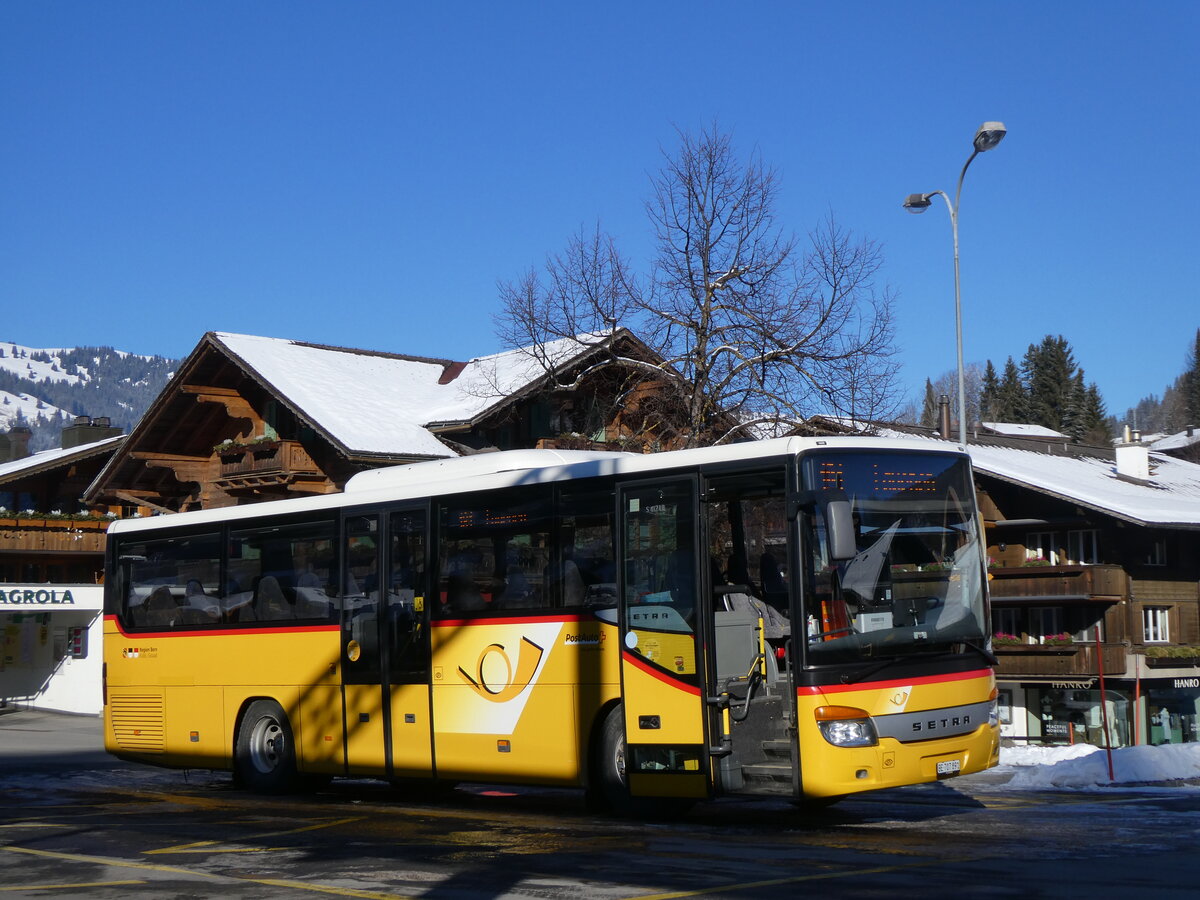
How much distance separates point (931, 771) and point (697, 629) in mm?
2206

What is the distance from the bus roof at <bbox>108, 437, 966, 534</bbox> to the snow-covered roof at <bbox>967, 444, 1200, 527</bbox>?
2166 centimetres

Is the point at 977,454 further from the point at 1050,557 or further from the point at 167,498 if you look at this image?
the point at 167,498

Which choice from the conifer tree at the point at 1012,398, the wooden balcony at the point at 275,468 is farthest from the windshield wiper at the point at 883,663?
the conifer tree at the point at 1012,398

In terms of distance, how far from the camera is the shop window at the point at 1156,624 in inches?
1780

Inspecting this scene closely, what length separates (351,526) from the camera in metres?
15.8

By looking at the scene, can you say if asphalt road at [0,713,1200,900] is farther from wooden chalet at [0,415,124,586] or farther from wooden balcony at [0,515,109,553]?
wooden chalet at [0,415,124,586]

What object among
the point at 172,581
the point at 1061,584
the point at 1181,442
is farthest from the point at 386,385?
the point at 1181,442

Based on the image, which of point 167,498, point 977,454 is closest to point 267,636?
point 167,498

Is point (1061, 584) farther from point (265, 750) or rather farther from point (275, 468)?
point (265, 750)

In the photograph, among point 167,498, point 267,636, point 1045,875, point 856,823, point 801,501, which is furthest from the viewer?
point 167,498

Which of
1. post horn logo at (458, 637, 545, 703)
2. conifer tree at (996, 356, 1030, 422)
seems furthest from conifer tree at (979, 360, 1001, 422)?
post horn logo at (458, 637, 545, 703)

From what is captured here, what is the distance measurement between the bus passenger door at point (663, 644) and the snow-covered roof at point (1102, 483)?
23.3 metres

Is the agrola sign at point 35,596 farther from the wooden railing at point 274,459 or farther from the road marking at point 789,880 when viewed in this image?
the road marking at point 789,880

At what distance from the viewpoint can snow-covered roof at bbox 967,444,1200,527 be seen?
4047 cm
